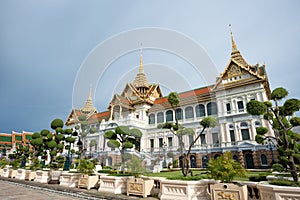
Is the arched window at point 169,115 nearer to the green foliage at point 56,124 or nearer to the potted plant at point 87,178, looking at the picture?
the green foliage at point 56,124

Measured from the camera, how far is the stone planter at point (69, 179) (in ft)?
33.5

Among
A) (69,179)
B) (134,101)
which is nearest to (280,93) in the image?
(69,179)

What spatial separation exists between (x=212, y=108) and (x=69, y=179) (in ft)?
68.1

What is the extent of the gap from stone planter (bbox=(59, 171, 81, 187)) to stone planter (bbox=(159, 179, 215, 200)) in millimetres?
5766

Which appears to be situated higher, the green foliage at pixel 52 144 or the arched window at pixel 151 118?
the arched window at pixel 151 118

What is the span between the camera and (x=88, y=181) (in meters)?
9.17

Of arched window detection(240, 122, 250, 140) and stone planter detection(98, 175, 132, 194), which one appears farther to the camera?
arched window detection(240, 122, 250, 140)

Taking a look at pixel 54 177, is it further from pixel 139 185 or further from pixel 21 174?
pixel 139 185

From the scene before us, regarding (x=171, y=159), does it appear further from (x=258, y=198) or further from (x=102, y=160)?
(x=258, y=198)

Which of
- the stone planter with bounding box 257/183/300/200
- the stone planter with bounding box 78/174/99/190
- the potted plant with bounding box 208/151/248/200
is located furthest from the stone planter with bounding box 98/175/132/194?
the stone planter with bounding box 257/183/300/200

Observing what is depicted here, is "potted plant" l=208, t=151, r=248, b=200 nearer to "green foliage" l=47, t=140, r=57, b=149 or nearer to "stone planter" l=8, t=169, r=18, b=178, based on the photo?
"green foliage" l=47, t=140, r=57, b=149

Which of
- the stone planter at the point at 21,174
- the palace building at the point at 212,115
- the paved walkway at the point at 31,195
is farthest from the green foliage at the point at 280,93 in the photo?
the stone planter at the point at 21,174

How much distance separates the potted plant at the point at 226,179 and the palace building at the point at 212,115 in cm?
1651

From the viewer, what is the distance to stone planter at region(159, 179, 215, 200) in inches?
246
